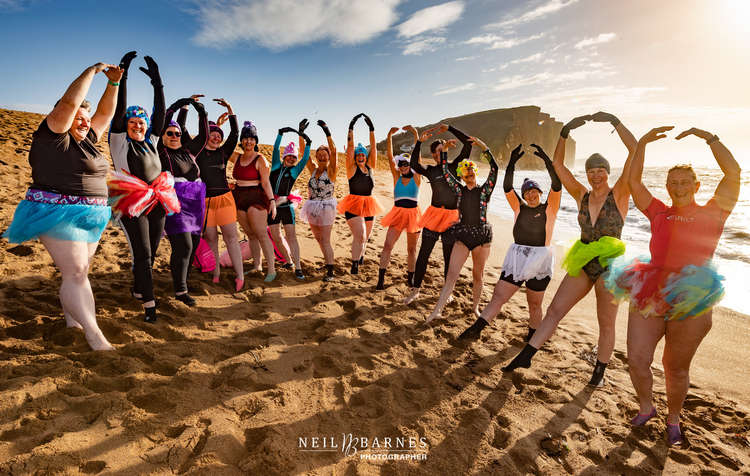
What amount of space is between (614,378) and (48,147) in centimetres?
601

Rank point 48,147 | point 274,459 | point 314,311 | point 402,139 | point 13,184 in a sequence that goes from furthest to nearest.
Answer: point 402,139
point 13,184
point 314,311
point 48,147
point 274,459

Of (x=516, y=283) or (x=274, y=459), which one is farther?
(x=516, y=283)

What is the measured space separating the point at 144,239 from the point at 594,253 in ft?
15.9

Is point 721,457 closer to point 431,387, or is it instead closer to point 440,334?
point 431,387

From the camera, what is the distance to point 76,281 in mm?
3131

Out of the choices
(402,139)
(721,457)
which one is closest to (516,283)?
(721,457)

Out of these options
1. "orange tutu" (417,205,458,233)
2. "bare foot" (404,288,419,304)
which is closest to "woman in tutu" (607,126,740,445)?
"orange tutu" (417,205,458,233)

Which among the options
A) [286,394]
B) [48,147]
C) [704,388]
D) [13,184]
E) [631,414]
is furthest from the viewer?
[13,184]

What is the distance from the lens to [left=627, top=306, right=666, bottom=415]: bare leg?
10.0 ft

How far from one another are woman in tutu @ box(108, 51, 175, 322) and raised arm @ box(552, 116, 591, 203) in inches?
175

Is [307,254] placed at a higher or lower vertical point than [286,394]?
higher

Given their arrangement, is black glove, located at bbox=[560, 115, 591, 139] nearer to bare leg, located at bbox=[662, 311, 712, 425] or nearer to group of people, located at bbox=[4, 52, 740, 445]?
group of people, located at bbox=[4, 52, 740, 445]

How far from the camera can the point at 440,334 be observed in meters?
4.74

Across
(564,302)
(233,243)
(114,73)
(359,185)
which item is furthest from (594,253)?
(114,73)
